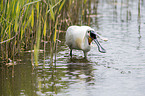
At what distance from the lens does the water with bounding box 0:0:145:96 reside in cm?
552

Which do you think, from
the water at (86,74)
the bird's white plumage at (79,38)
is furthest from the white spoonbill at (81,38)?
the water at (86,74)

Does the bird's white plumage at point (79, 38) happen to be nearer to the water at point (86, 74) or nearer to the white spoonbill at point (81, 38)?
the white spoonbill at point (81, 38)

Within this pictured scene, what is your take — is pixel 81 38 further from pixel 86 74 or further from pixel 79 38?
pixel 86 74

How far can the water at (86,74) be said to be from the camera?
5523 millimetres

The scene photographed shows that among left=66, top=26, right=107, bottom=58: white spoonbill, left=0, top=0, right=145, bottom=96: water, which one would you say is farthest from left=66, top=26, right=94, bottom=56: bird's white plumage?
left=0, top=0, right=145, bottom=96: water

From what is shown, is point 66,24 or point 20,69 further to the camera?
point 66,24

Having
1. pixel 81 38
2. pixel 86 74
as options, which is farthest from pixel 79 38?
pixel 86 74

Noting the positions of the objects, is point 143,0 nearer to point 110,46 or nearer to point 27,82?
point 110,46

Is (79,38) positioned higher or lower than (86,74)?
higher

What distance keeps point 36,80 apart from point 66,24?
4928 millimetres

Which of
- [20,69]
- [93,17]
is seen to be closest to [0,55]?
[20,69]

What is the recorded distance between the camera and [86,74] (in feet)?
21.2

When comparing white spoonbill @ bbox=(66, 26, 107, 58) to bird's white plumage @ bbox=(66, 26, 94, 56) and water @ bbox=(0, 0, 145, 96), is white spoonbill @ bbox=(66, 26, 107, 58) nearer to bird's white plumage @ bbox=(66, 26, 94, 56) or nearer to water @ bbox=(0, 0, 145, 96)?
bird's white plumage @ bbox=(66, 26, 94, 56)

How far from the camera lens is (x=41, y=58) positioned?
24.6ft
